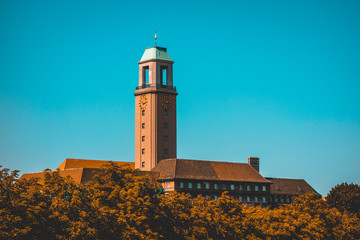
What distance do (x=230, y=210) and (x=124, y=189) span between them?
1886 centimetres

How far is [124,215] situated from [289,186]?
10667cm

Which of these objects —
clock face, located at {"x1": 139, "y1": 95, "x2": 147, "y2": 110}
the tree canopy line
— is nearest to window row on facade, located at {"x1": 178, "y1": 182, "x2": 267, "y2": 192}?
clock face, located at {"x1": 139, "y1": 95, "x2": 147, "y2": 110}

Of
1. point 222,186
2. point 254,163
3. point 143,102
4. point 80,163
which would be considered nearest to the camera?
point 222,186

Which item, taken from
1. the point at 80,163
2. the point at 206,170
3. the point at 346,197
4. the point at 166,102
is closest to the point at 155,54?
the point at 166,102

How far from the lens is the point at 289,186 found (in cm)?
17975

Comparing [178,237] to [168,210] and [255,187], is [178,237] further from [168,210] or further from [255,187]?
[255,187]

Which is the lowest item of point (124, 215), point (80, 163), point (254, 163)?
point (124, 215)

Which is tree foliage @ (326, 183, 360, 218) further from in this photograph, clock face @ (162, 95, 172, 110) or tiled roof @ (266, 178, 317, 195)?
clock face @ (162, 95, 172, 110)

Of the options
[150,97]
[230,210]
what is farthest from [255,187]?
[230,210]

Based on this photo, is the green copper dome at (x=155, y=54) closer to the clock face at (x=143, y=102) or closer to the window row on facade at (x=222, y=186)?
the clock face at (x=143, y=102)

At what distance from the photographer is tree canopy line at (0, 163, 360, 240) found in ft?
238

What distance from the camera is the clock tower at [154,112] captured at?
158 meters

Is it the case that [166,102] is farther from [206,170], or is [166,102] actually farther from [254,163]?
[254,163]

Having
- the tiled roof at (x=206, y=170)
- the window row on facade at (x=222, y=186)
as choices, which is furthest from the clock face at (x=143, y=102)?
the window row on facade at (x=222, y=186)
